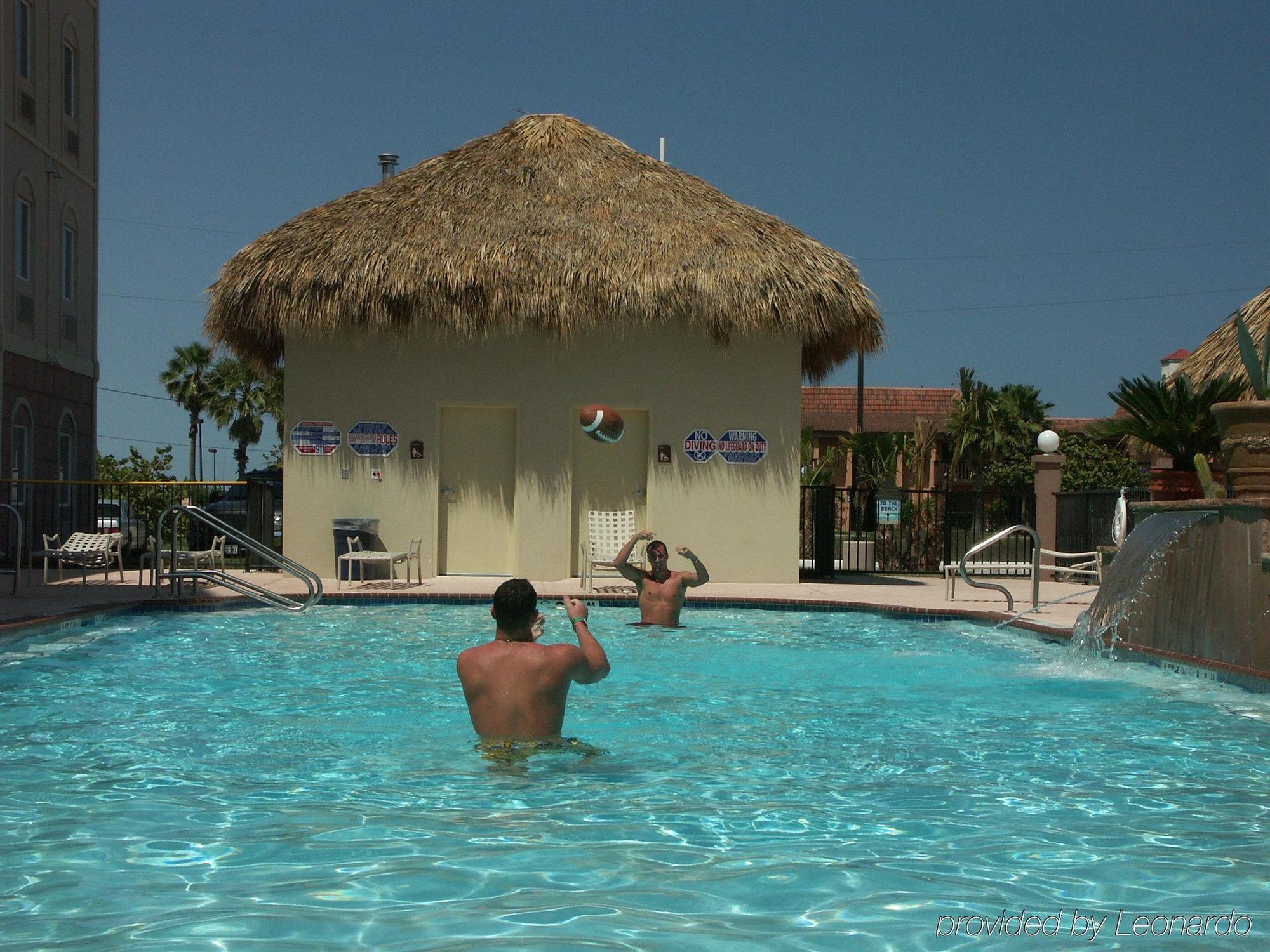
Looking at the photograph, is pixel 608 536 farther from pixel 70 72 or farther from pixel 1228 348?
pixel 70 72

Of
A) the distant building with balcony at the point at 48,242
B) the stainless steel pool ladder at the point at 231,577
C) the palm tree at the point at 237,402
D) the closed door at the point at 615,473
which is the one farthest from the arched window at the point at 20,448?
the palm tree at the point at 237,402

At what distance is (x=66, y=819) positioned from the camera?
491cm

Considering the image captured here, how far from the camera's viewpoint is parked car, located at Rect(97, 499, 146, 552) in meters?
15.6

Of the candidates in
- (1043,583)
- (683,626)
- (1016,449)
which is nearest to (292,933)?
(683,626)

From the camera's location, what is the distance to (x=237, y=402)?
42531mm

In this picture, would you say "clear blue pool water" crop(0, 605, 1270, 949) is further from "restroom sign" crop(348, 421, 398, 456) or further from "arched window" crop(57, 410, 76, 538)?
"arched window" crop(57, 410, 76, 538)

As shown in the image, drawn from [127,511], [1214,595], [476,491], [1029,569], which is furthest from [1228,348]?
[127,511]

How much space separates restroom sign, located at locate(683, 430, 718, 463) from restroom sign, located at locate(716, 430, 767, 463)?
0.39 ft

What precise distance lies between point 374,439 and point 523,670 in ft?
33.1

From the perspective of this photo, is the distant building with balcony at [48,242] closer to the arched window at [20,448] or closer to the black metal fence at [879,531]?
the arched window at [20,448]

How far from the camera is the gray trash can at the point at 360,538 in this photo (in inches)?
576

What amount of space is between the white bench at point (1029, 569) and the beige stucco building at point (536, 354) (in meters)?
2.60

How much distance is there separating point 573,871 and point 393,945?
0.85 m

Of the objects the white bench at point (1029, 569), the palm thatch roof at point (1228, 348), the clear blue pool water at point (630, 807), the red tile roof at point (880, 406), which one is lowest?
the clear blue pool water at point (630, 807)
